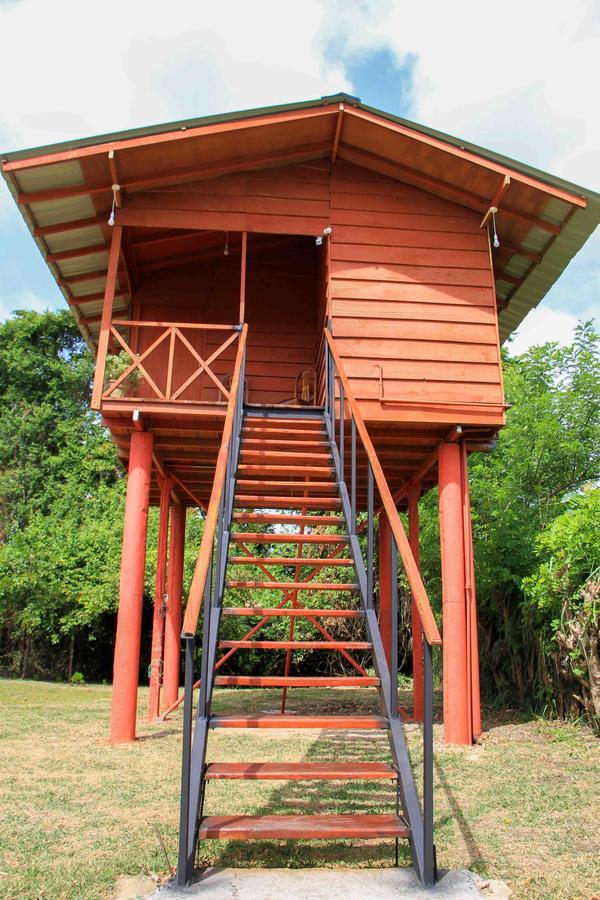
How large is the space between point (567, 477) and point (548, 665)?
20.4 ft

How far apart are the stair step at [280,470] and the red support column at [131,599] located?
1764 millimetres

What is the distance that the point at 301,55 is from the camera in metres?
8.16

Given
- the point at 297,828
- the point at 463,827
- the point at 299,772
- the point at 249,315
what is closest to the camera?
the point at 297,828

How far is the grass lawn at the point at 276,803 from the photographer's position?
3566 mm

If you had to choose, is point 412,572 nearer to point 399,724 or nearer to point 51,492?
point 399,724

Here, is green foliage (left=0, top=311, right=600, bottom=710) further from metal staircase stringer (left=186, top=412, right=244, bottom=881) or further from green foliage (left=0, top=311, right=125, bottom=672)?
metal staircase stringer (left=186, top=412, right=244, bottom=881)

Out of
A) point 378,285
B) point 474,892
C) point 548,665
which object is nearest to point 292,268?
point 378,285

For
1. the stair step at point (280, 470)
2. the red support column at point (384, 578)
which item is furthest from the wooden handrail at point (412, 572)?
the red support column at point (384, 578)

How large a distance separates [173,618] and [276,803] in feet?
20.6

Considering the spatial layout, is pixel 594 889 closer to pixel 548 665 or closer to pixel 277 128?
pixel 548 665

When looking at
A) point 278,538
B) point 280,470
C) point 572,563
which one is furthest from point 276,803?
point 572,563

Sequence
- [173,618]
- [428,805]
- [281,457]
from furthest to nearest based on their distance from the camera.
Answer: [173,618] → [281,457] → [428,805]

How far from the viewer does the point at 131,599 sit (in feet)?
25.1

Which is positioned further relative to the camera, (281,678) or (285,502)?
(285,502)
